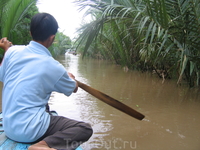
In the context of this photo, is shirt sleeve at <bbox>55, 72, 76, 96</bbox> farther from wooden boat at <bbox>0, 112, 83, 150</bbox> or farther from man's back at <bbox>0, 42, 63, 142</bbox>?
wooden boat at <bbox>0, 112, 83, 150</bbox>

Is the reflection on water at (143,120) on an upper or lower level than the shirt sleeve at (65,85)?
lower

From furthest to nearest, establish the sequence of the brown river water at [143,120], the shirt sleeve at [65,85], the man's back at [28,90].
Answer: the brown river water at [143,120] → the shirt sleeve at [65,85] → the man's back at [28,90]

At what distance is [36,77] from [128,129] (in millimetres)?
1520

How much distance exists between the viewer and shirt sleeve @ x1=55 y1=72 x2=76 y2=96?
4.16 feet

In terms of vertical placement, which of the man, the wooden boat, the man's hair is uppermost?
the man's hair

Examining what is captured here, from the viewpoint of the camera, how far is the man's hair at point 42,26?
4.09 ft

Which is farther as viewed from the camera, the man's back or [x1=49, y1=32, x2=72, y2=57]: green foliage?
[x1=49, y1=32, x2=72, y2=57]: green foliage

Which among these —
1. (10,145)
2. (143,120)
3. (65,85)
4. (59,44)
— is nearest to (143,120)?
(143,120)

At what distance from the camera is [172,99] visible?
3.83 metres

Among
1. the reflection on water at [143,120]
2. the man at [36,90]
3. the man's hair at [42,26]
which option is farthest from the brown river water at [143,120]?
the man's hair at [42,26]

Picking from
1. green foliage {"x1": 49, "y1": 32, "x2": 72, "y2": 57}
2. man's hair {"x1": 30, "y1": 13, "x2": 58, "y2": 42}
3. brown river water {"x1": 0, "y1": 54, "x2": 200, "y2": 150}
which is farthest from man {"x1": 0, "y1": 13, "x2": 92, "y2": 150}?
green foliage {"x1": 49, "y1": 32, "x2": 72, "y2": 57}

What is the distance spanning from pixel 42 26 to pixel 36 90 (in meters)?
0.38

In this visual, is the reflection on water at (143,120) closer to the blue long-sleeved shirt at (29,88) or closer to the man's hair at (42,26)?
the blue long-sleeved shirt at (29,88)

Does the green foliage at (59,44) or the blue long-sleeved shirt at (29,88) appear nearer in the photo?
the blue long-sleeved shirt at (29,88)
